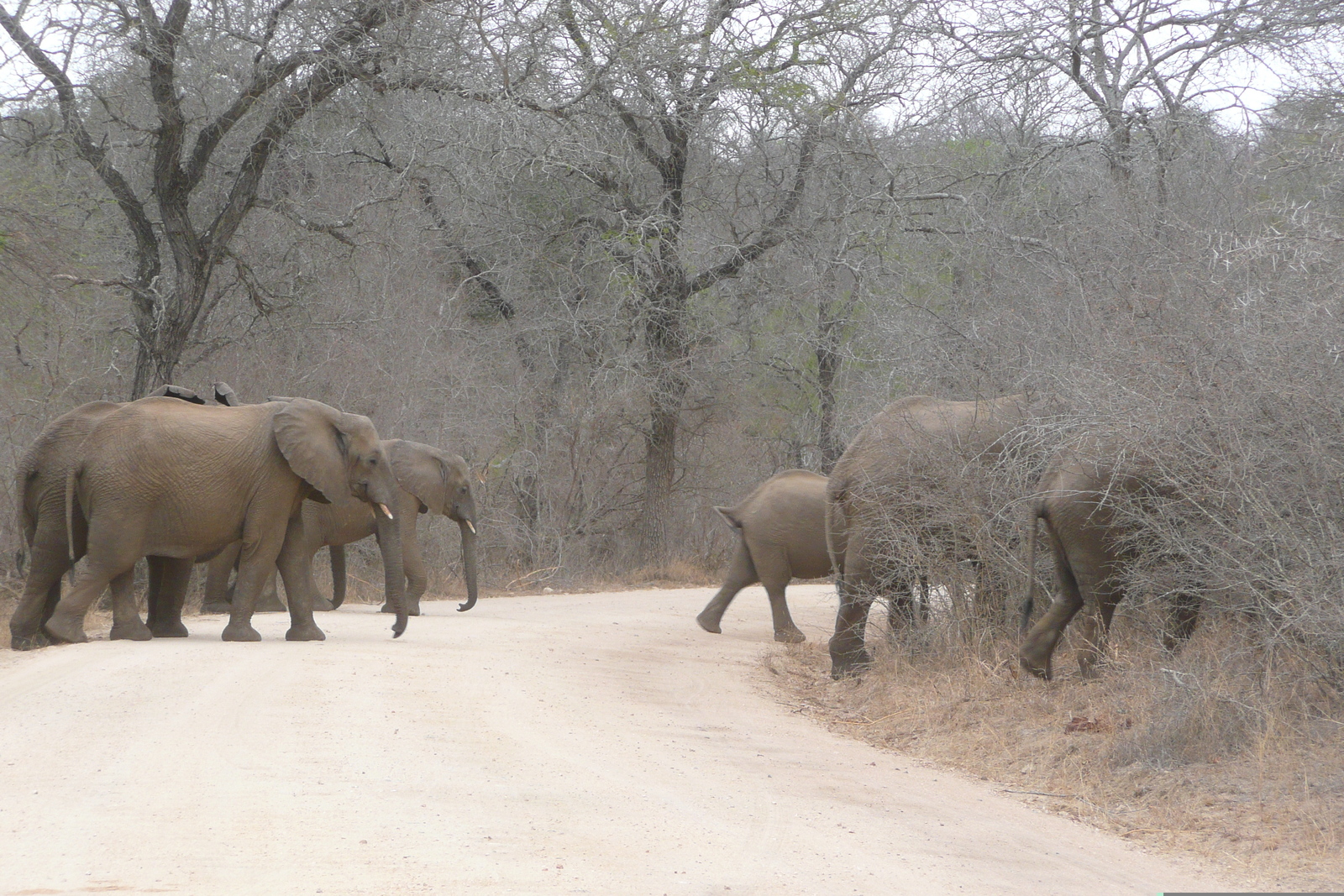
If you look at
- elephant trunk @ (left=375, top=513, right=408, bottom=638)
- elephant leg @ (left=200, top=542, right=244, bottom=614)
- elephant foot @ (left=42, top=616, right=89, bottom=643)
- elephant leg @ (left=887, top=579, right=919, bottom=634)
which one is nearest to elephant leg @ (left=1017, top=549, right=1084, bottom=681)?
elephant leg @ (left=887, top=579, right=919, bottom=634)

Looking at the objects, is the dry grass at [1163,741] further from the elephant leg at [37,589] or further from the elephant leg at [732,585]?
the elephant leg at [37,589]

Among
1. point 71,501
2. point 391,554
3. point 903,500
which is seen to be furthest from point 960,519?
point 71,501

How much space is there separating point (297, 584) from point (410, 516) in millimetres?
4256

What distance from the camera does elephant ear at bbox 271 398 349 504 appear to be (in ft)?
40.2

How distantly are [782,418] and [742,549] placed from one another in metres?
13.6

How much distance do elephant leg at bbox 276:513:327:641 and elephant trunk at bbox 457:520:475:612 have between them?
10.0ft

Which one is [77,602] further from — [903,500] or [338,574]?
[903,500]

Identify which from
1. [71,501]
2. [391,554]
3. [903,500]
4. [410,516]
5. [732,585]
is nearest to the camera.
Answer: [903,500]

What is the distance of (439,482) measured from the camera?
54.5 feet

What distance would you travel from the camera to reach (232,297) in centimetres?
2141

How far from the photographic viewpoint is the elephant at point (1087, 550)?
9.07 m

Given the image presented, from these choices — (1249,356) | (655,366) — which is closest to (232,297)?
(655,366)

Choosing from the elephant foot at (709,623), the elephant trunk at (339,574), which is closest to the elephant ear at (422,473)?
the elephant trunk at (339,574)

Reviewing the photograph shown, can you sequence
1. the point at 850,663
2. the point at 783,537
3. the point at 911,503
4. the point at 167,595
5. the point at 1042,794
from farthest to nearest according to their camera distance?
the point at 783,537, the point at 167,595, the point at 850,663, the point at 911,503, the point at 1042,794
